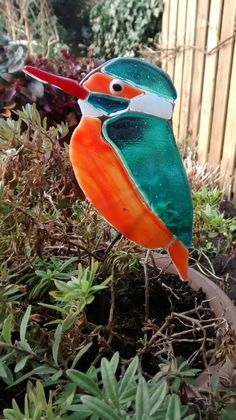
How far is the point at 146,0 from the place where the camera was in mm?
4148

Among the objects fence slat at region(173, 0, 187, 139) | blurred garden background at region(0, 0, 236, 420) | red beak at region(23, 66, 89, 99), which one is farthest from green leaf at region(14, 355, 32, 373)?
fence slat at region(173, 0, 187, 139)

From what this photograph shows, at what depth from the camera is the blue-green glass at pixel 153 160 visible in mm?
855

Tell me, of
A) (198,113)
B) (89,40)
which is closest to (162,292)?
(198,113)

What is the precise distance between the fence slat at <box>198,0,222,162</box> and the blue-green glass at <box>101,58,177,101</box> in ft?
5.73

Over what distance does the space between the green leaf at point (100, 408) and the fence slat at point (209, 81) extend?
7.38ft

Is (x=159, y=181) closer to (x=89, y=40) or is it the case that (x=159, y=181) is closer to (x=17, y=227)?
(x=17, y=227)

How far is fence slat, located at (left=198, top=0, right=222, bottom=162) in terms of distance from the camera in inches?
97.7

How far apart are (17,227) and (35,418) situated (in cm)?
42

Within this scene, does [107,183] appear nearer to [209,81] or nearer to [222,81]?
[222,81]

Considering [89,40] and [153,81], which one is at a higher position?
[153,81]

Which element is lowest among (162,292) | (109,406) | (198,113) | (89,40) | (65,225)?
(89,40)

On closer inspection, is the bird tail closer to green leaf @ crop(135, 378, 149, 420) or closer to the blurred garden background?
the blurred garden background

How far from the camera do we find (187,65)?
111 inches

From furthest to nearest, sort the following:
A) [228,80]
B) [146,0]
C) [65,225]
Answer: [146,0] < [228,80] < [65,225]
